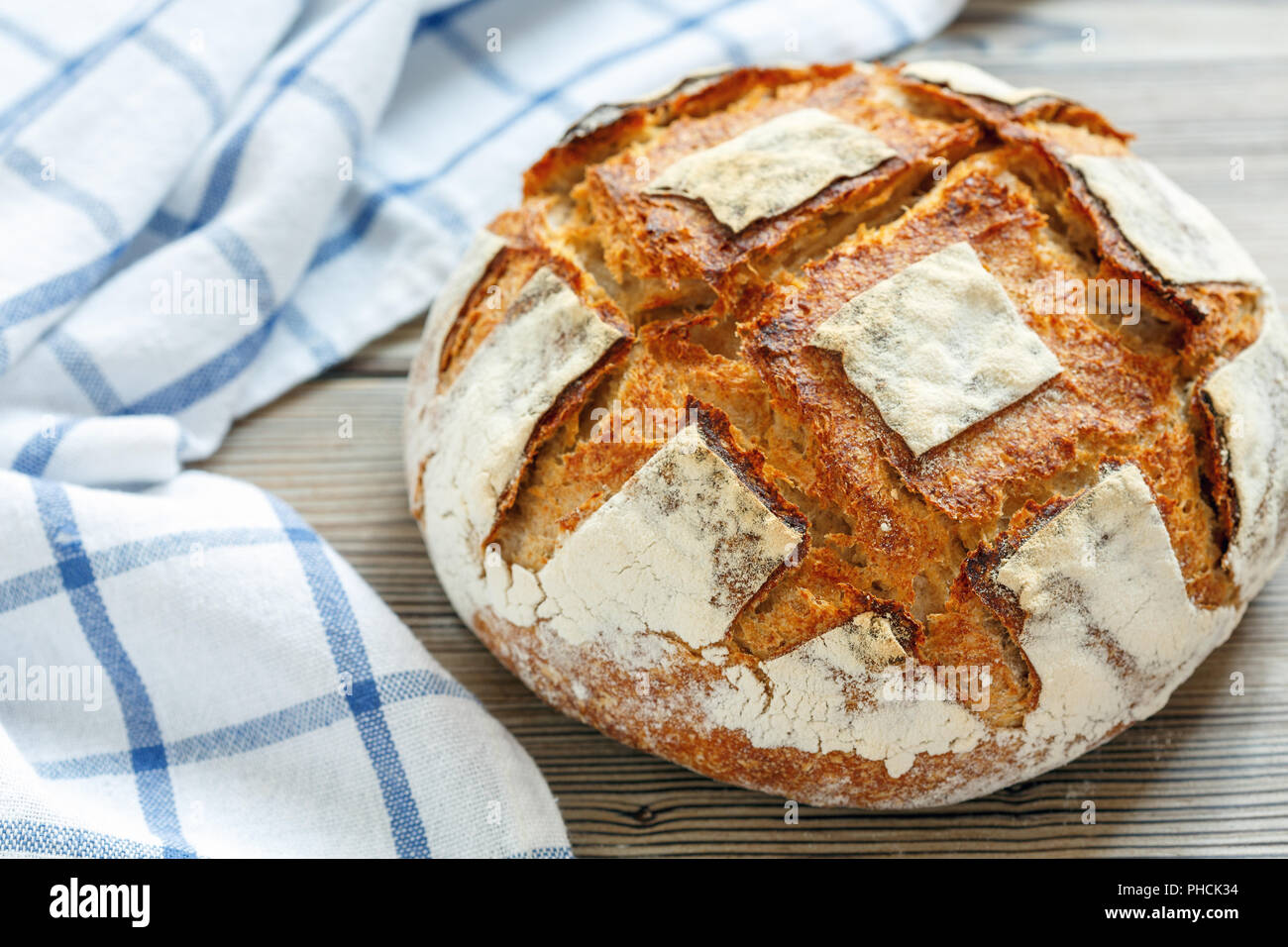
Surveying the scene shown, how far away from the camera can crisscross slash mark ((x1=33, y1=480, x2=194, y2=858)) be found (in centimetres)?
159

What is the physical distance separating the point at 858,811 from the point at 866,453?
54cm

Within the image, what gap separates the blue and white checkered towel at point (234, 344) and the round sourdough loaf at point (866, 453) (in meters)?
0.23

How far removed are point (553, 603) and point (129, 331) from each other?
92cm

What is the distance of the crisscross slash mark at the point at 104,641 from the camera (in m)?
A: 1.59

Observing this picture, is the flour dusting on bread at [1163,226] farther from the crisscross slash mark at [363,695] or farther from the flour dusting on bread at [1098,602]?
the crisscross slash mark at [363,695]

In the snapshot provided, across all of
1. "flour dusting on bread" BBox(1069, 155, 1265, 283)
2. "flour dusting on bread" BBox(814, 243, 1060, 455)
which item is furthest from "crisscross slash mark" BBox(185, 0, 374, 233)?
"flour dusting on bread" BBox(1069, 155, 1265, 283)

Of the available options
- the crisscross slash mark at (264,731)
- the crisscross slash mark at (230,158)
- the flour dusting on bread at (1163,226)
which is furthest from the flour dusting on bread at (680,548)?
the crisscross slash mark at (230,158)

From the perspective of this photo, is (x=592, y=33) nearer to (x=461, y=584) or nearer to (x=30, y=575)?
(x=461, y=584)

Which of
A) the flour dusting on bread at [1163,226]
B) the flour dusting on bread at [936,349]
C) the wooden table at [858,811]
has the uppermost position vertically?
the flour dusting on bread at [1163,226]

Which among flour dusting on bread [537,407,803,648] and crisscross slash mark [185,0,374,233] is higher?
crisscross slash mark [185,0,374,233]

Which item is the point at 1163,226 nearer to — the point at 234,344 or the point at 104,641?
the point at 234,344

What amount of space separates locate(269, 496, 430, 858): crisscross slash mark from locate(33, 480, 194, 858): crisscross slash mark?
0.27 metres

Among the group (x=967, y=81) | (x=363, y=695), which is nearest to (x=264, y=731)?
(x=363, y=695)

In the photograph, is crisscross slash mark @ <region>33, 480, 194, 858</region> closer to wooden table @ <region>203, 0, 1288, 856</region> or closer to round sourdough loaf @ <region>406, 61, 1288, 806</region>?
wooden table @ <region>203, 0, 1288, 856</region>
